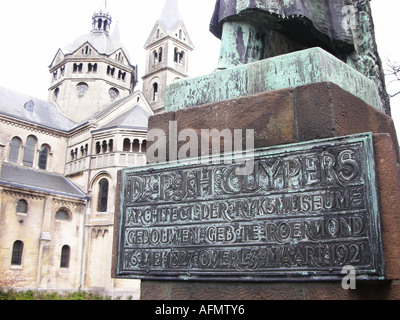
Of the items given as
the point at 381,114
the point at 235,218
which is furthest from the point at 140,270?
the point at 381,114

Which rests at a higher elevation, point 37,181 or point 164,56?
point 164,56

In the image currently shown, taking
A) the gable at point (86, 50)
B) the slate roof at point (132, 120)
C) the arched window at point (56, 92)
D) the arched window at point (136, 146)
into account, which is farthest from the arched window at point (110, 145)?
the gable at point (86, 50)

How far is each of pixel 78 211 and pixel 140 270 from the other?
28401 millimetres

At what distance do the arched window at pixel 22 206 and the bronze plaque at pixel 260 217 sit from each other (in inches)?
1041

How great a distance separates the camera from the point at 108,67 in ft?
140

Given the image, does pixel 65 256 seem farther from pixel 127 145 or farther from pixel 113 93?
pixel 113 93

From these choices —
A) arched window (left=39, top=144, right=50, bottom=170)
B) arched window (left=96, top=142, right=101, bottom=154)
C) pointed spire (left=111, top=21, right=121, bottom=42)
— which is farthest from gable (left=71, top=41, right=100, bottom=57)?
arched window (left=96, top=142, right=101, bottom=154)

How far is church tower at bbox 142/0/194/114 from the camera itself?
150ft

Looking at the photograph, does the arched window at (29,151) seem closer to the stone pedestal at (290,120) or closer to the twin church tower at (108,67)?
the twin church tower at (108,67)

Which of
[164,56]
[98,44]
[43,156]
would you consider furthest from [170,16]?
[43,156]

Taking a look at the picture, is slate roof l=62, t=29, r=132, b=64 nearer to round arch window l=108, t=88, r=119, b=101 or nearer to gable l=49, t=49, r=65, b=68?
gable l=49, t=49, r=65, b=68

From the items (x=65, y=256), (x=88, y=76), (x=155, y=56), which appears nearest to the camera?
(x=65, y=256)

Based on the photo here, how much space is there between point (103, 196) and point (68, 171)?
5755 mm

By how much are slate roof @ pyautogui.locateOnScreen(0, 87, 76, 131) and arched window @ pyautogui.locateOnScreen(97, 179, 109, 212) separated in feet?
27.7
